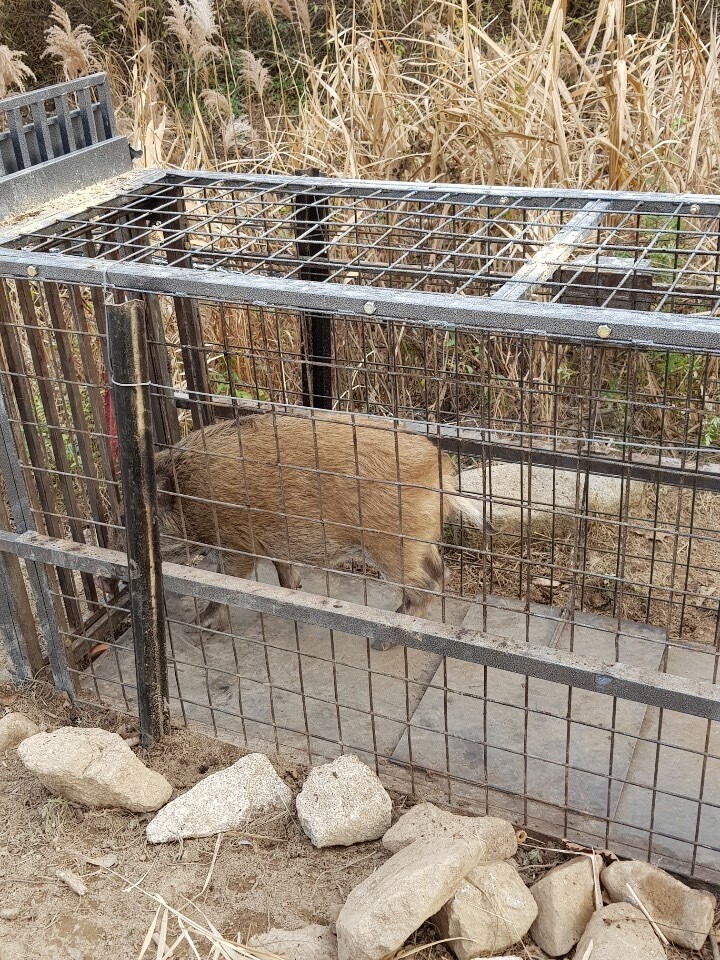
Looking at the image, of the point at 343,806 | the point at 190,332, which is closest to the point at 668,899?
the point at 343,806

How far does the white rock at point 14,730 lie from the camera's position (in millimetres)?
3756

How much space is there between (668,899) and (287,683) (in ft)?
5.51

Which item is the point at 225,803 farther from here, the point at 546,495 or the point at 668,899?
the point at 546,495

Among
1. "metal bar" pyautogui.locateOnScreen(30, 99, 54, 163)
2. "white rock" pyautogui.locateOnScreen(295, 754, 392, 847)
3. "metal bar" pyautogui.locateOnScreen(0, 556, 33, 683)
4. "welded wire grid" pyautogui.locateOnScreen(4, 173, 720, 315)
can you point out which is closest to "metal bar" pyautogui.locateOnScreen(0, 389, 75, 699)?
"metal bar" pyautogui.locateOnScreen(0, 556, 33, 683)

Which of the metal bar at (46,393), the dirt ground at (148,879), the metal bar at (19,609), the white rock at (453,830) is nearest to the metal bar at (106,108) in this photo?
the metal bar at (46,393)

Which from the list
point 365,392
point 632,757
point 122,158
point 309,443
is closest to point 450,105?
point 365,392

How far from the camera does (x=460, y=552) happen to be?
443 centimetres

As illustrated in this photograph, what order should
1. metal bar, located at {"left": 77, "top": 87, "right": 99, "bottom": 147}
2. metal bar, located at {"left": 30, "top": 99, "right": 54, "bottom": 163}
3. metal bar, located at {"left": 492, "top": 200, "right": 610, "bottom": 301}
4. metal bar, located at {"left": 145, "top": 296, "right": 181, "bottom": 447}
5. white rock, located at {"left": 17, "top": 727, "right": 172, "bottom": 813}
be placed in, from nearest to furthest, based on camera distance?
metal bar, located at {"left": 492, "top": 200, "right": 610, "bottom": 301}, white rock, located at {"left": 17, "top": 727, "right": 172, "bottom": 813}, metal bar, located at {"left": 30, "top": 99, "right": 54, "bottom": 163}, metal bar, located at {"left": 77, "top": 87, "right": 99, "bottom": 147}, metal bar, located at {"left": 145, "top": 296, "right": 181, "bottom": 447}

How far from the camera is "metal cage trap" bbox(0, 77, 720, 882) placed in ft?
9.67

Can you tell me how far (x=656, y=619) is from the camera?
4.41 metres

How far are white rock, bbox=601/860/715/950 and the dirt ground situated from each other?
0.07m

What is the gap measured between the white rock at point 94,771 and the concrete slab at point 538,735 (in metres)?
0.86

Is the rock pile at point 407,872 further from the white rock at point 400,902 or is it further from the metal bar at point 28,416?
the metal bar at point 28,416

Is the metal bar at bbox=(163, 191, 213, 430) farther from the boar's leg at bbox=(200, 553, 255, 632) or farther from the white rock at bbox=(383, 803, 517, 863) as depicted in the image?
the white rock at bbox=(383, 803, 517, 863)
